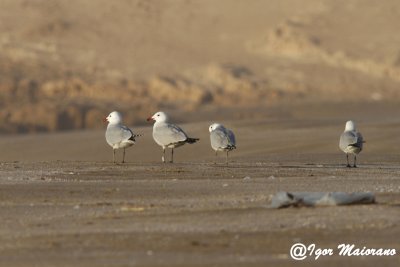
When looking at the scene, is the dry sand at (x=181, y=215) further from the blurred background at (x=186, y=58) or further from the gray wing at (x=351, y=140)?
the blurred background at (x=186, y=58)

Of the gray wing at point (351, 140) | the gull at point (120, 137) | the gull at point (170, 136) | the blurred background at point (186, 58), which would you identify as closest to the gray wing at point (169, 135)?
the gull at point (170, 136)

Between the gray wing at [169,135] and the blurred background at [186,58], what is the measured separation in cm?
2537

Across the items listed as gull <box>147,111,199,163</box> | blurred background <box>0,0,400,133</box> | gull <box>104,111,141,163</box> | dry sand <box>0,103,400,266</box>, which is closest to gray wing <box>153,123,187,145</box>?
gull <box>147,111,199,163</box>

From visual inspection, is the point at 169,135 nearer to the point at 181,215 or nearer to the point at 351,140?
the point at 351,140

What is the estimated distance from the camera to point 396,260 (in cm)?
1237

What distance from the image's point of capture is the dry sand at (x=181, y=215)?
12.8m

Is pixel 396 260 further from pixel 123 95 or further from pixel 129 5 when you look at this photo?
pixel 129 5

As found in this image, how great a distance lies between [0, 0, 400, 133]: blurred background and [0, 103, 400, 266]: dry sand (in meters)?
28.5

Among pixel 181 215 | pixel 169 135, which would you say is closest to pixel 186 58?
pixel 169 135

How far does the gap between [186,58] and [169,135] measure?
127 feet

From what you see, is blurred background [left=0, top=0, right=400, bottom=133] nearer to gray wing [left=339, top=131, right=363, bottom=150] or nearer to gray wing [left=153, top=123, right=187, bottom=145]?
gray wing [left=153, top=123, right=187, bottom=145]

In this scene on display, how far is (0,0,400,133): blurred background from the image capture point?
5588 centimetres

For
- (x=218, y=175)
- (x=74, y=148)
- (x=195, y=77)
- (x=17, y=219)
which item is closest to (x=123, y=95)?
(x=195, y=77)

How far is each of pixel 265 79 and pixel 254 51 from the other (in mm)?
4760
